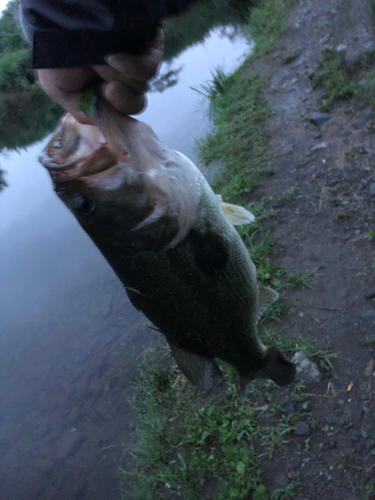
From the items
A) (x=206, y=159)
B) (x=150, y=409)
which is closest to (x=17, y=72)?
(x=206, y=159)

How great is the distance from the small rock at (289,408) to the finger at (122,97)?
2308 millimetres

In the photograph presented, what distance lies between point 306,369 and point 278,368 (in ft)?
2.54

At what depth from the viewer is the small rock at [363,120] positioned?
4.21 metres

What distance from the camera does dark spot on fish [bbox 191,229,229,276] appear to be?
164 cm

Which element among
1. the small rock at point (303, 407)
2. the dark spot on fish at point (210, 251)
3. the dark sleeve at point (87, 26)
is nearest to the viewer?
the dark sleeve at point (87, 26)

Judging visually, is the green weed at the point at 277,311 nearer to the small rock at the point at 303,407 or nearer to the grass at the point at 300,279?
the grass at the point at 300,279

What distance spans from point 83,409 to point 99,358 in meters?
0.58

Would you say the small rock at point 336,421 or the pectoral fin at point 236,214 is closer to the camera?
the pectoral fin at point 236,214

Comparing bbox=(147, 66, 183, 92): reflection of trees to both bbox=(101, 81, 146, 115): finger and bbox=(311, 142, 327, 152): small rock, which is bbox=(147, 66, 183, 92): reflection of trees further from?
bbox=(101, 81, 146, 115): finger

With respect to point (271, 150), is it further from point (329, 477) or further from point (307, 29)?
point (307, 29)

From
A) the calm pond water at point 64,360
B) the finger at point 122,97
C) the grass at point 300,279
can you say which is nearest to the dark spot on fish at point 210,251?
the finger at point 122,97

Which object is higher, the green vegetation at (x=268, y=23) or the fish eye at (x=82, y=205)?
the fish eye at (x=82, y=205)

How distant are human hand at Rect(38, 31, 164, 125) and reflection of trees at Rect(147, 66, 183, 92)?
10.5 meters

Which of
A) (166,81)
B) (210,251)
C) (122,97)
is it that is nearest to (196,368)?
(210,251)
